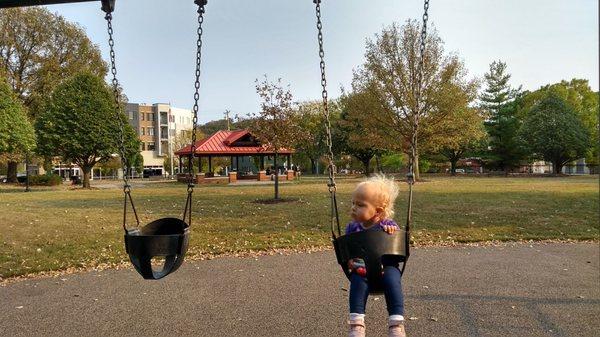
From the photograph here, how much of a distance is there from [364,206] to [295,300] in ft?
8.72

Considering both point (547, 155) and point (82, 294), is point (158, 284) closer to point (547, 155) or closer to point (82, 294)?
point (82, 294)

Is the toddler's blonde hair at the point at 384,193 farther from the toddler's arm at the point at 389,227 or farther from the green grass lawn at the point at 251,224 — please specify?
the green grass lawn at the point at 251,224

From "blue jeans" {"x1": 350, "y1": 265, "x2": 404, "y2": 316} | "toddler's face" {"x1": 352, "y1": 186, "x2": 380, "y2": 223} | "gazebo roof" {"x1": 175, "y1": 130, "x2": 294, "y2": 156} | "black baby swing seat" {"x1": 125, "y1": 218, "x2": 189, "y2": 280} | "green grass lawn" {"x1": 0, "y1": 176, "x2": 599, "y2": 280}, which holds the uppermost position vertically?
"gazebo roof" {"x1": 175, "y1": 130, "x2": 294, "y2": 156}

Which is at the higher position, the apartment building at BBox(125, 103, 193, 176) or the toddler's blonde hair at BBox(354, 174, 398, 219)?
the apartment building at BBox(125, 103, 193, 176)

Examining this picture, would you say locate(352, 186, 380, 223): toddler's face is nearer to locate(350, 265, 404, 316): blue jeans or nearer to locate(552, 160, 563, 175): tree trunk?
locate(350, 265, 404, 316): blue jeans

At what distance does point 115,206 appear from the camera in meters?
16.1

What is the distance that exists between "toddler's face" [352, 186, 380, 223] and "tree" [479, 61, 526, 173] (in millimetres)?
46151

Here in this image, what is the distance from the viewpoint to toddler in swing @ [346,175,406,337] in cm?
307

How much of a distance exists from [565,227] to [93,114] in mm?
25646

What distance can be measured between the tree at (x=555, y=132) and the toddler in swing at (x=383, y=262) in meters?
44.1

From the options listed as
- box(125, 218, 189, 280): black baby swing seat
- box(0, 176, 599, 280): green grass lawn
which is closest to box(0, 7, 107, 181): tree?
box(0, 176, 599, 280): green grass lawn

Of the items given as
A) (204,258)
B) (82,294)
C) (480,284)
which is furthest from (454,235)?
(82,294)

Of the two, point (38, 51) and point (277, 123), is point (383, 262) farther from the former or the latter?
point (38, 51)

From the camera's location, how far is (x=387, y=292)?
10.3 feet
